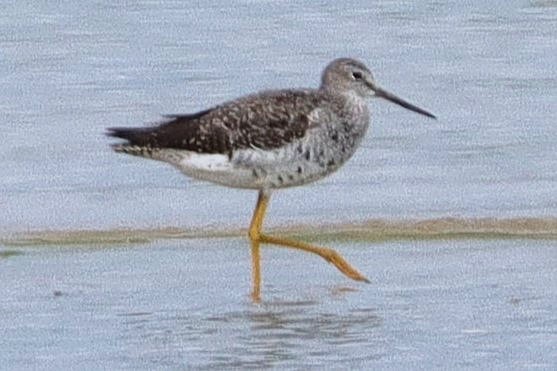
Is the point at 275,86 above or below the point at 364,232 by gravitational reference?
below

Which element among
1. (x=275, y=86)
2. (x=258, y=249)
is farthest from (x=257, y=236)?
(x=275, y=86)

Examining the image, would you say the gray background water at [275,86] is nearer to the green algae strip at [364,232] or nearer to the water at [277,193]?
the water at [277,193]

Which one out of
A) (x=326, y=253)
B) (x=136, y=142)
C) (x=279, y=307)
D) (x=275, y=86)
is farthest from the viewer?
(x=275, y=86)

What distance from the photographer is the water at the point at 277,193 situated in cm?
774

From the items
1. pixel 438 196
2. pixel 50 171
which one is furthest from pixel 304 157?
pixel 50 171

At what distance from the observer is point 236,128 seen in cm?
947

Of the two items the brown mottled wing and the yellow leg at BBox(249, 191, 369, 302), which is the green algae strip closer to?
the yellow leg at BBox(249, 191, 369, 302)

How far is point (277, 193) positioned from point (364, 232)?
1.03m

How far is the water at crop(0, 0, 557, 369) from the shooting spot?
7.74 meters

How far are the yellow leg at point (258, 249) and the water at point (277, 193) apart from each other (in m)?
0.09

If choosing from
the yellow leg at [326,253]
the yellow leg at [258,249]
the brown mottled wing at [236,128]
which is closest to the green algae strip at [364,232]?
the yellow leg at [258,249]

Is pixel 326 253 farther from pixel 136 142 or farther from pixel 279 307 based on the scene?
pixel 136 142

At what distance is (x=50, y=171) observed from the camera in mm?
11000

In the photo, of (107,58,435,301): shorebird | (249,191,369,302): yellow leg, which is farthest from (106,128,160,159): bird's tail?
(249,191,369,302): yellow leg
